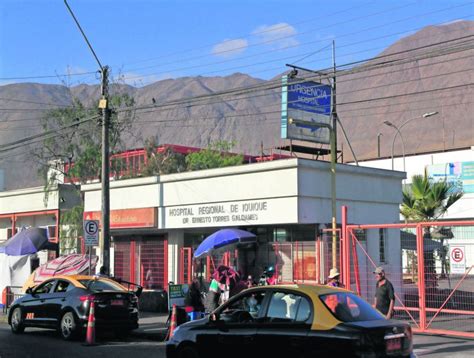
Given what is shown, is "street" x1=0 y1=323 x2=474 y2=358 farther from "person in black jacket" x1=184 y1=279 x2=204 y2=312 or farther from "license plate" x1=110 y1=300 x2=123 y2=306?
"person in black jacket" x1=184 y1=279 x2=204 y2=312

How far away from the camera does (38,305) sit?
1489cm

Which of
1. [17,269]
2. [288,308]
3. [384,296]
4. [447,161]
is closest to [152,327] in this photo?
[384,296]

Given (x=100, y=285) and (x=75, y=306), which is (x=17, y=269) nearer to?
(x=100, y=285)

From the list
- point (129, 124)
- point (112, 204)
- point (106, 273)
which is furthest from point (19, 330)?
point (129, 124)

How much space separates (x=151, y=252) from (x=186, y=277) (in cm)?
235

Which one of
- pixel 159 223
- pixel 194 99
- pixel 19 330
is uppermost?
pixel 194 99

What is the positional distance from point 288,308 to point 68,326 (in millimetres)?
7854

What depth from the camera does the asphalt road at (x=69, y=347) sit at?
11562 millimetres

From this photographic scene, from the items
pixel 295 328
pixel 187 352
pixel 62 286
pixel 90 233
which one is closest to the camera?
pixel 295 328

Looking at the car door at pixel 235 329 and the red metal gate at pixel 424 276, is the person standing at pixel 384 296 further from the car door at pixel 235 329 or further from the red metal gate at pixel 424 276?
the car door at pixel 235 329

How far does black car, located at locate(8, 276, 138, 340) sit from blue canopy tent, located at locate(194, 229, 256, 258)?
291cm

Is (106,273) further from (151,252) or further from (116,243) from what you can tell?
(116,243)

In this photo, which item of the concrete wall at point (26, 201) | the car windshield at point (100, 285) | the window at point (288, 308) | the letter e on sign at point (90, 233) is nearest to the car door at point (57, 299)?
the car windshield at point (100, 285)

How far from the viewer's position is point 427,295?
1423 cm
